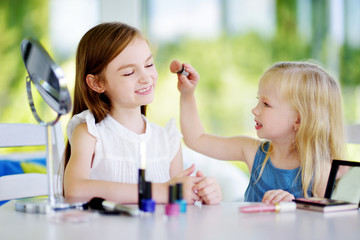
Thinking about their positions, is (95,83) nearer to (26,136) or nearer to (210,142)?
(26,136)

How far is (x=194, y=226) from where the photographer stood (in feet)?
2.69

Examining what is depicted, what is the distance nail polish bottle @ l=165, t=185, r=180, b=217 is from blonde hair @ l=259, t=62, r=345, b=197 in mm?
577

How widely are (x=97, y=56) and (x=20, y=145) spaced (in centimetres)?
42

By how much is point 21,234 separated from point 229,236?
34 cm

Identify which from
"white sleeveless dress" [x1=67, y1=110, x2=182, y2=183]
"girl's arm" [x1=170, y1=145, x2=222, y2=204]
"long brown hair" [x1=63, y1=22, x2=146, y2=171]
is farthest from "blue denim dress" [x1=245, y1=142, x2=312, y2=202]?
"long brown hair" [x1=63, y1=22, x2=146, y2=171]

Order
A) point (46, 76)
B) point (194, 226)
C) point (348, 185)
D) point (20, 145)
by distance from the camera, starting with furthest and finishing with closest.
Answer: point (20, 145) < point (348, 185) < point (46, 76) < point (194, 226)

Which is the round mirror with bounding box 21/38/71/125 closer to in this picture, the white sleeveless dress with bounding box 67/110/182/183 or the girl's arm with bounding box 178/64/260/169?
the white sleeveless dress with bounding box 67/110/182/183

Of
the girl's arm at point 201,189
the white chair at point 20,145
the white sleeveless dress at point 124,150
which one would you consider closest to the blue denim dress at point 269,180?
the white sleeveless dress at point 124,150

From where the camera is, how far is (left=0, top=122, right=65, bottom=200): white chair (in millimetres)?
1421

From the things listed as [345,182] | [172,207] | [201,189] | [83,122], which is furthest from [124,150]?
[345,182]

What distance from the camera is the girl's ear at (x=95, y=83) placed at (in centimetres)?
136

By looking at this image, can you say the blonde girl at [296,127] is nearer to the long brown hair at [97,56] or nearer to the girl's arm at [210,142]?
the girl's arm at [210,142]

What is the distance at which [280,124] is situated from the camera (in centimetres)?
143

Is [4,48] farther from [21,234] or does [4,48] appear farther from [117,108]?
[21,234]
